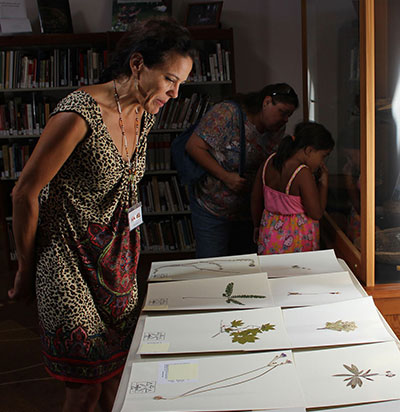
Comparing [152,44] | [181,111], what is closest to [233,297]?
[152,44]

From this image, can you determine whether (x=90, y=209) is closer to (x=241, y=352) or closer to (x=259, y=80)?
(x=241, y=352)

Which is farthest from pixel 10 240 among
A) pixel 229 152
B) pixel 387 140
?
pixel 387 140

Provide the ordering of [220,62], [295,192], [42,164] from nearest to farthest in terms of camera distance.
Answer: [42,164] → [295,192] → [220,62]

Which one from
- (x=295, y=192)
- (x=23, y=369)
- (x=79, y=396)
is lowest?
(x=23, y=369)

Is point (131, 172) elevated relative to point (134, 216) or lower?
elevated

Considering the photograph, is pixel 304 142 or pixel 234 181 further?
pixel 234 181

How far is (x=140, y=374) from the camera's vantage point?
1.01 metres

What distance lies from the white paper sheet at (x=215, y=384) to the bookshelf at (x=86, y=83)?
3.10 m

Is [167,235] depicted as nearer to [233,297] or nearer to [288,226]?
[288,226]

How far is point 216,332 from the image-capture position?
3.82 feet

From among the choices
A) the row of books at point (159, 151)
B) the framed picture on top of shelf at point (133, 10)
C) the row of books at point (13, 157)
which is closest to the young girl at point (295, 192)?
the row of books at point (159, 151)

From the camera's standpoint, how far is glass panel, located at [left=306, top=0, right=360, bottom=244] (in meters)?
1.61

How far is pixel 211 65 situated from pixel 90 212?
109 inches

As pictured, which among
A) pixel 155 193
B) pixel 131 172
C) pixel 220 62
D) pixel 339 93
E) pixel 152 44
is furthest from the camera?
pixel 155 193
